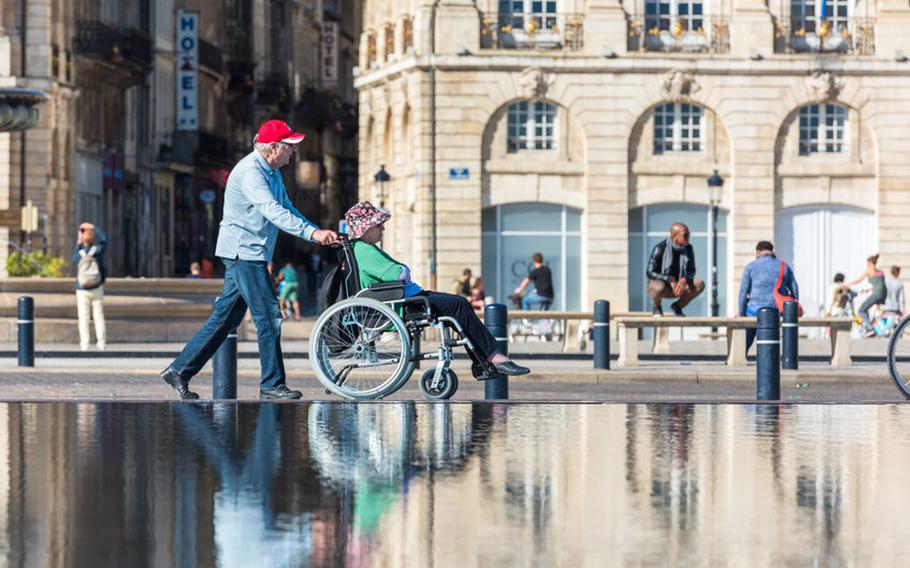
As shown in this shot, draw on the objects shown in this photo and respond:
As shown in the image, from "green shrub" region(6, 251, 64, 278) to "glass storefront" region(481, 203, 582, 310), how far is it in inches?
660

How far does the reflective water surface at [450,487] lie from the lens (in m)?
7.38

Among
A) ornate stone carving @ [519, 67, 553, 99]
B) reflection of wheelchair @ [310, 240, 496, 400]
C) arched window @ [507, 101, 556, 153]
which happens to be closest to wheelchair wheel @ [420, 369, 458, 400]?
reflection of wheelchair @ [310, 240, 496, 400]

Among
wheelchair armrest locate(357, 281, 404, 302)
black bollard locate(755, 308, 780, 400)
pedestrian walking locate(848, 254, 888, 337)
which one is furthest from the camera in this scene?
pedestrian walking locate(848, 254, 888, 337)

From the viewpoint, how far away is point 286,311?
173ft

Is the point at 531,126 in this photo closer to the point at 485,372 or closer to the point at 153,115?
the point at 153,115

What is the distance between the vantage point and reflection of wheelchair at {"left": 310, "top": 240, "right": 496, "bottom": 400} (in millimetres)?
14172

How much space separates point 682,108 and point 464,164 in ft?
15.4

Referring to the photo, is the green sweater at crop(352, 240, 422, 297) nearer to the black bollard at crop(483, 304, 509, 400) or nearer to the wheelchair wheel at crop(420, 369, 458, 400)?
the wheelchair wheel at crop(420, 369, 458, 400)

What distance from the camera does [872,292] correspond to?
44250 millimetres

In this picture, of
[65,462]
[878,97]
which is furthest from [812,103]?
[65,462]

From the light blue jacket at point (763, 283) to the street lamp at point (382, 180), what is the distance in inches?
1043

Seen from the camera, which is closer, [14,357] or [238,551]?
[238,551]

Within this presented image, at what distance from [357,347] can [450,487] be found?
210 inches

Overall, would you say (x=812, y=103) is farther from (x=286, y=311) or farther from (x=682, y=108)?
(x=286, y=311)
